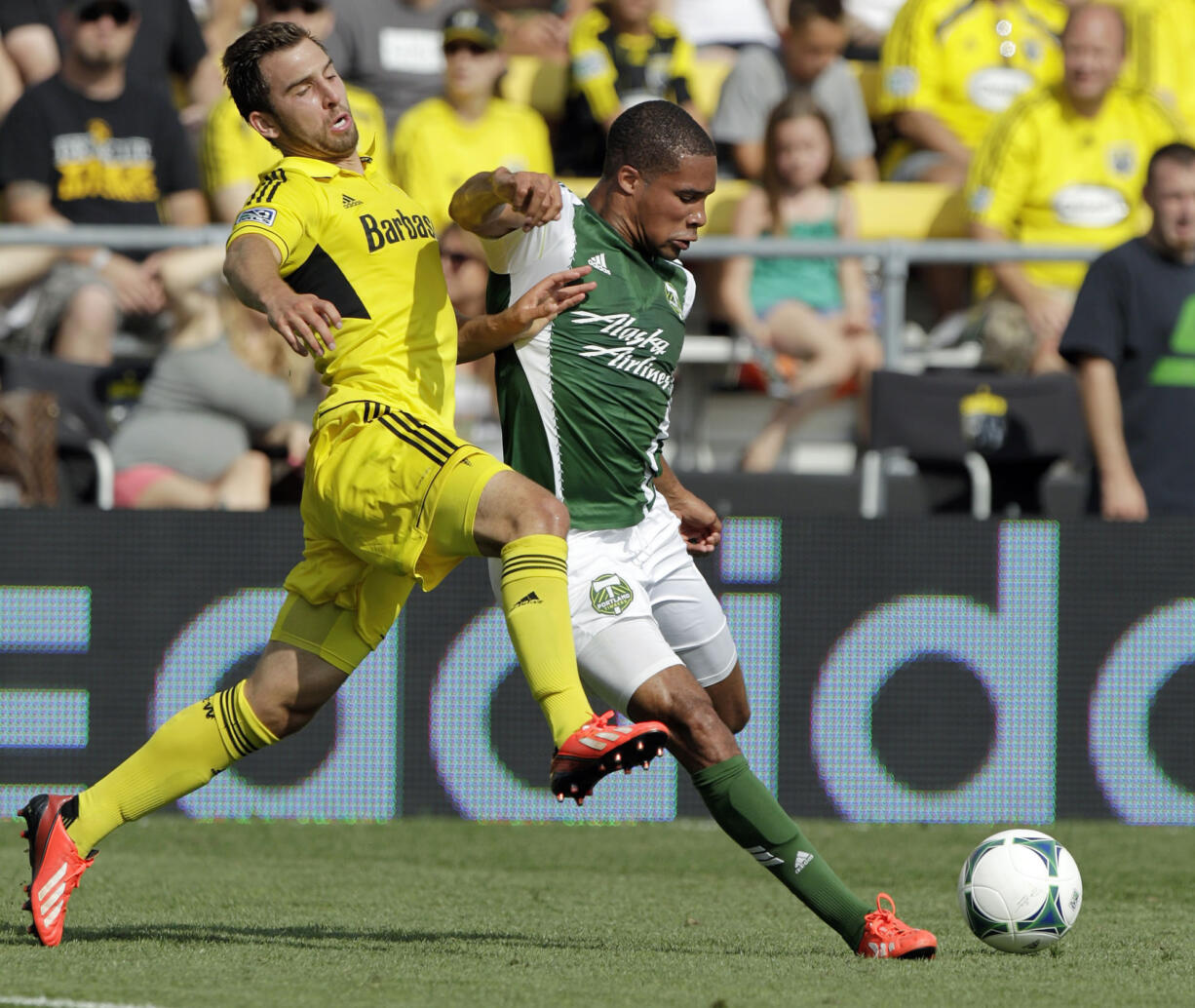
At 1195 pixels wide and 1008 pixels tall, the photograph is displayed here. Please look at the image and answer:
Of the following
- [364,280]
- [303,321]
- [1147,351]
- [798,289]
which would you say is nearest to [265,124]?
[364,280]

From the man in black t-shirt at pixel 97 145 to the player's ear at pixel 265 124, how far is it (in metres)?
4.41

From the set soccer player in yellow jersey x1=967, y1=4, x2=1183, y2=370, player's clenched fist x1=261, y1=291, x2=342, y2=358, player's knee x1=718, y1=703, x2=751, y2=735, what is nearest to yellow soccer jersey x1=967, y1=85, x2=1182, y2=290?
soccer player in yellow jersey x1=967, y1=4, x2=1183, y2=370

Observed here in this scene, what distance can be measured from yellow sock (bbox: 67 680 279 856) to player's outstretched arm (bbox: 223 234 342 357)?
46.2 inches

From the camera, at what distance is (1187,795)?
824 cm

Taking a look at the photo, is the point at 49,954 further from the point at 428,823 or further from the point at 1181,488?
the point at 1181,488

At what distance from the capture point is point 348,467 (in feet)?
15.8

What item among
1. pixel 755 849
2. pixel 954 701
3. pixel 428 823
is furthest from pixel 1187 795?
pixel 755 849

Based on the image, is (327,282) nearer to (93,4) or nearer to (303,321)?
(303,321)

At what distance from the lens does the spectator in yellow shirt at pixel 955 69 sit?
11.1m

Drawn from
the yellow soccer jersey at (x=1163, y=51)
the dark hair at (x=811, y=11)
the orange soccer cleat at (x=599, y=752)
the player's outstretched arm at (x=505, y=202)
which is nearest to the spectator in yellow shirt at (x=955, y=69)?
the dark hair at (x=811, y=11)

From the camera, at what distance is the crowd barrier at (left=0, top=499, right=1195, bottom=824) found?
8008mm

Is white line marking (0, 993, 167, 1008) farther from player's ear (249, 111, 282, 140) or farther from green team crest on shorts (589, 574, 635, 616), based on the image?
player's ear (249, 111, 282, 140)

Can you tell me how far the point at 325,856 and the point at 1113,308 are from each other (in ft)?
13.7

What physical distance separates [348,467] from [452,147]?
5.71m
